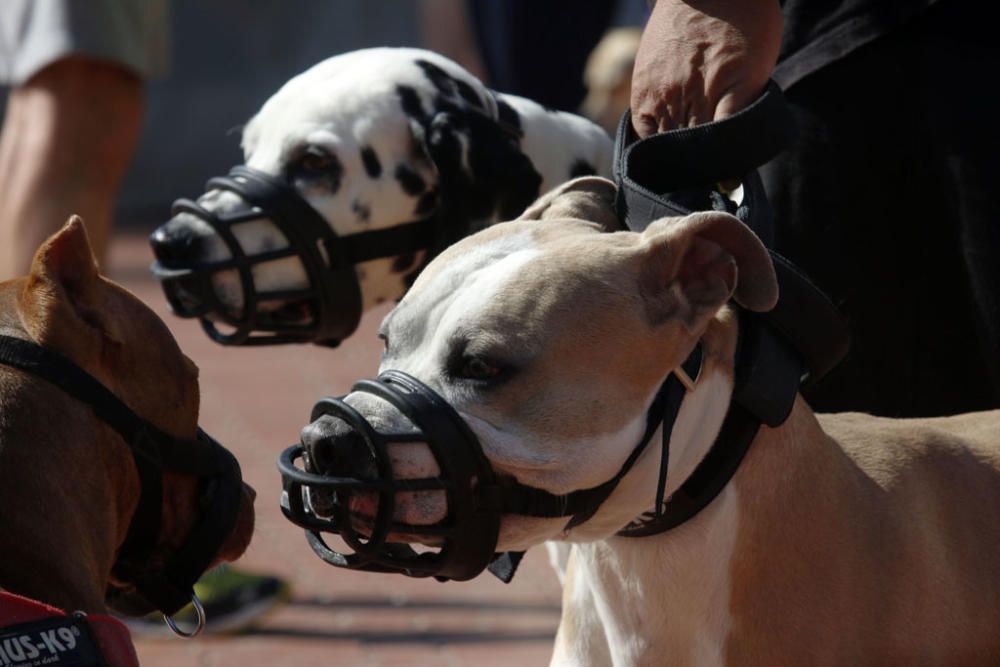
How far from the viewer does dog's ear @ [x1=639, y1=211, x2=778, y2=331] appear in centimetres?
263

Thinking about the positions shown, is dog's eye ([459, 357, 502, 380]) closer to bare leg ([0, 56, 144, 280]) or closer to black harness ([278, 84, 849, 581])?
black harness ([278, 84, 849, 581])

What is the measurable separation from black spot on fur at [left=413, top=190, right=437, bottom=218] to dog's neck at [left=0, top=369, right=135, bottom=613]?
157cm

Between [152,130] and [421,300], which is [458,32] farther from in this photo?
[152,130]

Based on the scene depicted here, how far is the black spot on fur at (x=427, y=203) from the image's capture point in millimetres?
4222

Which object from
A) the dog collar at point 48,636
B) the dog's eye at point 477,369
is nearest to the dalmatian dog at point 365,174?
the dog's eye at point 477,369

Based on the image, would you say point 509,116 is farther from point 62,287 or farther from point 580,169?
point 62,287

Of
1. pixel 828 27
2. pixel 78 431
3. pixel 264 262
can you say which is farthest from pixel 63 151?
pixel 828 27

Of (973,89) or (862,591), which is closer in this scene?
(862,591)

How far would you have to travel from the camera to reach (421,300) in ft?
8.67

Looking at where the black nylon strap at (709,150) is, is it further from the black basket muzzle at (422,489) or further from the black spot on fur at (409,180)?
the black spot on fur at (409,180)

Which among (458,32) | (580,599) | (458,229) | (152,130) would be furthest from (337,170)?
(152,130)

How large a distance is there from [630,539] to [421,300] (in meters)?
0.57

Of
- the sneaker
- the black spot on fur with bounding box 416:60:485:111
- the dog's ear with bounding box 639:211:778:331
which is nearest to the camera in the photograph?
the dog's ear with bounding box 639:211:778:331

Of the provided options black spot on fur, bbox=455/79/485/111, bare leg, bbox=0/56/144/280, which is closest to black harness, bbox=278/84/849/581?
black spot on fur, bbox=455/79/485/111
